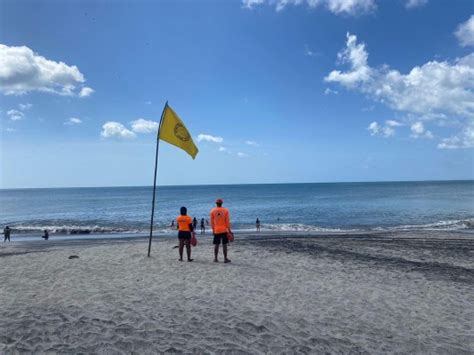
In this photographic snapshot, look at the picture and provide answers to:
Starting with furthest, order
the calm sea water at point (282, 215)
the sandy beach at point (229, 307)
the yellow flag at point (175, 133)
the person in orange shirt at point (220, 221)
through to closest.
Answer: the calm sea water at point (282, 215) → the yellow flag at point (175, 133) → the person in orange shirt at point (220, 221) → the sandy beach at point (229, 307)

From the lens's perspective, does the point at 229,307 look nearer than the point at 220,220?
Yes

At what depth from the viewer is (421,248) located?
1781 cm

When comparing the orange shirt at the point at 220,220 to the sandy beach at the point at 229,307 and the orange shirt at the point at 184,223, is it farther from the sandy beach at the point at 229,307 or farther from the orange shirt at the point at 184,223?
the sandy beach at the point at 229,307

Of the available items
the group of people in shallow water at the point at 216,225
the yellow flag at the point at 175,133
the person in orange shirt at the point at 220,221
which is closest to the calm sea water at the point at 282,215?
the group of people in shallow water at the point at 216,225

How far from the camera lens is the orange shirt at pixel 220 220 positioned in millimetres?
10844

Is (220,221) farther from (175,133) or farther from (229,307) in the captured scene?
(229,307)

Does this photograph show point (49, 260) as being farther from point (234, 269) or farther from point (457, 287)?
point (457, 287)

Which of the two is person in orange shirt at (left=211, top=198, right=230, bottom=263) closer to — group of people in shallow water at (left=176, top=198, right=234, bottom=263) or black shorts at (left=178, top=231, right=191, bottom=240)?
group of people in shallow water at (left=176, top=198, right=234, bottom=263)

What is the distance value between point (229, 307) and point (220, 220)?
3.99 meters

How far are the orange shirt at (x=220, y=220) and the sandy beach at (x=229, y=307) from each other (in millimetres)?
1196

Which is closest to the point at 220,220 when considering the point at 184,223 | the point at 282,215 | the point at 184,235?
the point at 184,223

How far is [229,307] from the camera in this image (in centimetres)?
714

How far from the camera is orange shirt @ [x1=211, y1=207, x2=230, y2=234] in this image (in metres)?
10.8

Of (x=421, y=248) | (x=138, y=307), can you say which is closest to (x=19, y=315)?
(x=138, y=307)
